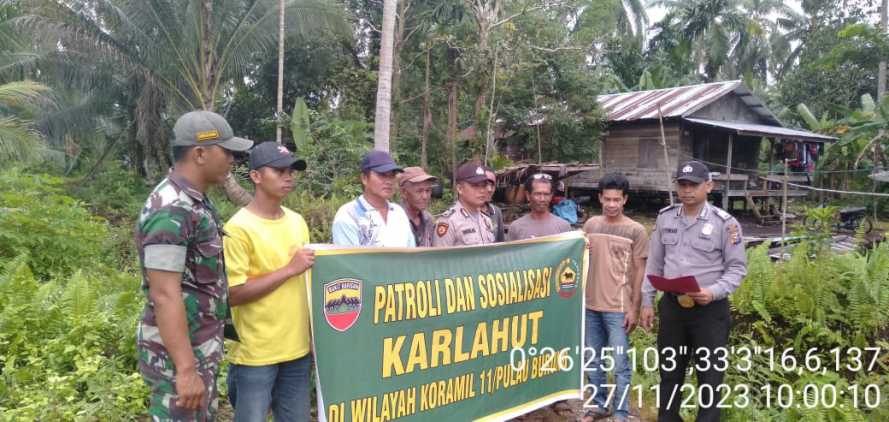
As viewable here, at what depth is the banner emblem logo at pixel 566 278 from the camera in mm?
3972

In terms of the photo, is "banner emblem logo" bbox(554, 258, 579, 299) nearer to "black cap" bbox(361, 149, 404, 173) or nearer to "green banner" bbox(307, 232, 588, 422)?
"green banner" bbox(307, 232, 588, 422)

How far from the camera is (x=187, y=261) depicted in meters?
2.27

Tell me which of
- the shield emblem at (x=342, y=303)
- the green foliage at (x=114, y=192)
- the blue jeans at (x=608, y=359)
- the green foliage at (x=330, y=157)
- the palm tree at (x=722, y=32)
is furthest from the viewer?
the palm tree at (x=722, y=32)

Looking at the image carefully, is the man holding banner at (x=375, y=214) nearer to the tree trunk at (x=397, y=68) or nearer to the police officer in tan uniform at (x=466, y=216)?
the police officer in tan uniform at (x=466, y=216)

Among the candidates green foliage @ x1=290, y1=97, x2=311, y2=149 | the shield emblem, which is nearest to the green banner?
the shield emblem

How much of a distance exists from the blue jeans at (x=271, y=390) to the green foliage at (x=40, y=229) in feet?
14.3

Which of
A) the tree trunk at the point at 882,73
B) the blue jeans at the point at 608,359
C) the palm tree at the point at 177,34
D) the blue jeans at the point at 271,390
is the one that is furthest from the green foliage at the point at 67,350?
the tree trunk at the point at 882,73

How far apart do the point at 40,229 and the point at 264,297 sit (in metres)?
5.08

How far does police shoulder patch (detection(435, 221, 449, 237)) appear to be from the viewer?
3.79 metres

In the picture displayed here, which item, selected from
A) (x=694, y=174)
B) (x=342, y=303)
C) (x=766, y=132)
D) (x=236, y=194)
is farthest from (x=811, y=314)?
(x=766, y=132)

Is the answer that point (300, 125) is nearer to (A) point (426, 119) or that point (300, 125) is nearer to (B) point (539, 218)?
(A) point (426, 119)

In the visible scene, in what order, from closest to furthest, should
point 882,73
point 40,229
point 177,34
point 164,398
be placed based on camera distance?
point 164,398 < point 40,229 < point 177,34 < point 882,73

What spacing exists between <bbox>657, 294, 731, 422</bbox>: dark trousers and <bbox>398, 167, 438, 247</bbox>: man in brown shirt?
60.8 inches

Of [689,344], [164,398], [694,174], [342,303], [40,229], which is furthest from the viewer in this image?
[40,229]
